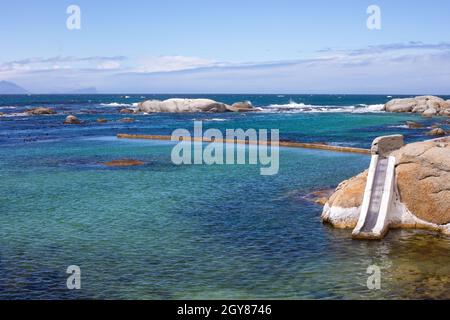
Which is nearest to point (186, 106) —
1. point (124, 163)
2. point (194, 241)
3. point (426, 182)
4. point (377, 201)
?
point (124, 163)

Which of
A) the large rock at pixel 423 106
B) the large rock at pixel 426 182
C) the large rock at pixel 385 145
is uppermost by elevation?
the large rock at pixel 423 106

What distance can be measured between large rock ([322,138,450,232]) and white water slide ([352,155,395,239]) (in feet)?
1.39

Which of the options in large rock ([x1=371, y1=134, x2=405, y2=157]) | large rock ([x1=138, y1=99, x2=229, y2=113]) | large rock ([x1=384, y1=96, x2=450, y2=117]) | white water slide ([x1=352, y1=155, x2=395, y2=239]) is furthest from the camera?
large rock ([x1=138, y1=99, x2=229, y2=113])

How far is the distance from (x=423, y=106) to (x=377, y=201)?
106 meters

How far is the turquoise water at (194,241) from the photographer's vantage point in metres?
17.4

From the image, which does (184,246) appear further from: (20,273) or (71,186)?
(71,186)

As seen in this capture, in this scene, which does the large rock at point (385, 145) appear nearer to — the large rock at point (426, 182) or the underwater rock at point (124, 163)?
the large rock at point (426, 182)

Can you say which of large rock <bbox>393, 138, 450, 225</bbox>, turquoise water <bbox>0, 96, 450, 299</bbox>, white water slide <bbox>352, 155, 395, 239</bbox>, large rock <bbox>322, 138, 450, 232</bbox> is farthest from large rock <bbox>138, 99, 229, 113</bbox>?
large rock <bbox>393, 138, 450, 225</bbox>

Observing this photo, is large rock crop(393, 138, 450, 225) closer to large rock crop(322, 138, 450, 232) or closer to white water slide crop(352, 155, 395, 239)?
large rock crop(322, 138, 450, 232)

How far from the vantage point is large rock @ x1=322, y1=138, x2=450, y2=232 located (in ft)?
77.3

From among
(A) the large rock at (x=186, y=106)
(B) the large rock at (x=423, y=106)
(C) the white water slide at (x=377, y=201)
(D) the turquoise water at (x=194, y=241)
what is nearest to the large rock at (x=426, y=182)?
(C) the white water slide at (x=377, y=201)

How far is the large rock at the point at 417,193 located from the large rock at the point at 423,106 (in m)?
93.3
